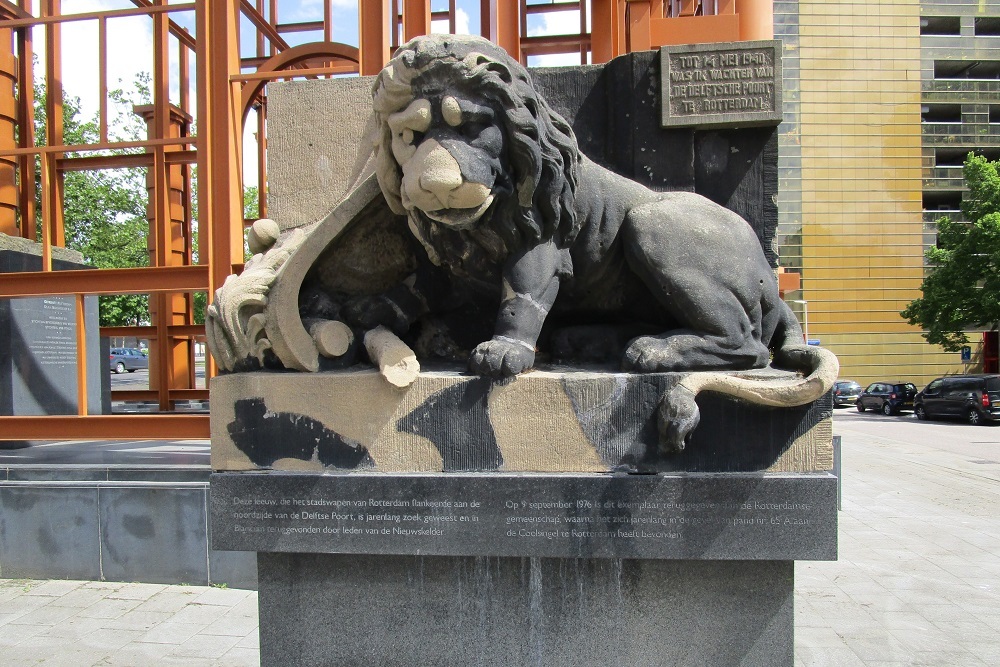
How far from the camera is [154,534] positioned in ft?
18.9

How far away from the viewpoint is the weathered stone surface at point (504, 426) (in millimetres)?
2764

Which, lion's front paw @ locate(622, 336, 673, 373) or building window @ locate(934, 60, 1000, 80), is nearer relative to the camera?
lion's front paw @ locate(622, 336, 673, 373)

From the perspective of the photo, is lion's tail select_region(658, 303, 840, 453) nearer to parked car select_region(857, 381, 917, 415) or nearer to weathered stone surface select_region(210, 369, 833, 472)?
weathered stone surface select_region(210, 369, 833, 472)

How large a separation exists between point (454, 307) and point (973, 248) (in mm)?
29608

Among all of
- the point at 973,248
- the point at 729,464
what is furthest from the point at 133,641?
the point at 973,248

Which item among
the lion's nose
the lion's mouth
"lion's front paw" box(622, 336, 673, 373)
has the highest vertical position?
the lion's nose

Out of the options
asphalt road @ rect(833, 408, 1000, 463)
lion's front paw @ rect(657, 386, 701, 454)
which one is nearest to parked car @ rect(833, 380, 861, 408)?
asphalt road @ rect(833, 408, 1000, 463)

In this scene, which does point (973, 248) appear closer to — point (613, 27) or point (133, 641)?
point (613, 27)

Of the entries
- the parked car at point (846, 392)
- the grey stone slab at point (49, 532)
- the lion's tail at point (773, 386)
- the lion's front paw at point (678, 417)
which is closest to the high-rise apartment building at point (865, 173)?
the parked car at point (846, 392)

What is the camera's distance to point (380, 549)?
287cm

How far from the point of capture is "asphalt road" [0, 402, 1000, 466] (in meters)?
7.04

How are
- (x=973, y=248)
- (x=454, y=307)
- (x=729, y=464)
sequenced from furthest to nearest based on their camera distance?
1. (x=973, y=248)
2. (x=454, y=307)
3. (x=729, y=464)

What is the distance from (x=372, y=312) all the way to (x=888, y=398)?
89.7ft

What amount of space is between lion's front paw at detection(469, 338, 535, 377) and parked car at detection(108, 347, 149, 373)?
36.3 metres
